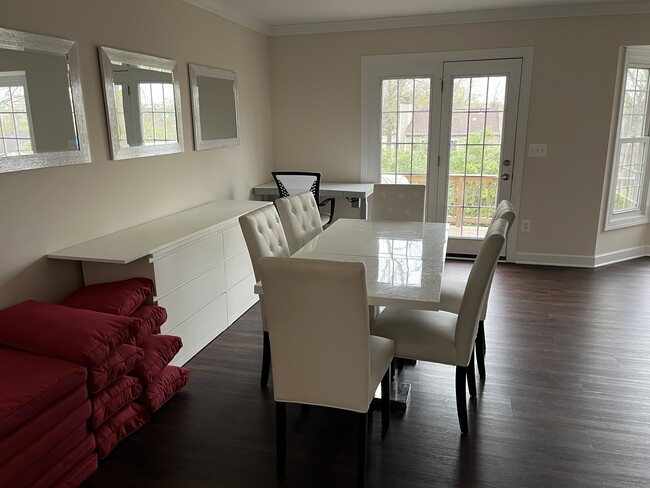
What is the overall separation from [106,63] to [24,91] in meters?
0.62

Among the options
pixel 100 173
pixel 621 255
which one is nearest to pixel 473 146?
pixel 621 255

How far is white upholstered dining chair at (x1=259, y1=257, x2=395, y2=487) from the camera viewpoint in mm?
1673

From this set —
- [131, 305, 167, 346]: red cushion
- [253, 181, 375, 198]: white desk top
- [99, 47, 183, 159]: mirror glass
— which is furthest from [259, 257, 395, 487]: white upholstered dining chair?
[253, 181, 375, 198]: white desk top

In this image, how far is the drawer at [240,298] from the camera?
3494 mm

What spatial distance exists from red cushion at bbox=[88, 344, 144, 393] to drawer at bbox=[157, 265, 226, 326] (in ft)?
1.61

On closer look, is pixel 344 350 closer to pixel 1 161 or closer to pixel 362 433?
pixel 362 433

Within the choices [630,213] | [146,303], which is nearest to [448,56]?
[630,213]

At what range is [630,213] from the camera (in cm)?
494

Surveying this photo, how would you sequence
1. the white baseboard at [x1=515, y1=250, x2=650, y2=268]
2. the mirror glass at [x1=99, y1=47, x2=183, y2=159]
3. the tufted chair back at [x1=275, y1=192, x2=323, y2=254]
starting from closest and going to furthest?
the mirror glass at [x1=99, y1=47, x2=183, y2=159] → the tufted chair back at [x1=275, y1=192, x2=323, y2=254] → the white baseboard at [x1=515, y1=250, x2=650, y2=268]

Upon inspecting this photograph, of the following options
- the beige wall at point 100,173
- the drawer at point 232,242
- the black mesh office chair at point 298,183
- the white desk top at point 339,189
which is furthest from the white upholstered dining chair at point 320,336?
the white desk top at point 339,189

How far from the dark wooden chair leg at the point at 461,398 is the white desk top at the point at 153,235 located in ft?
5.44

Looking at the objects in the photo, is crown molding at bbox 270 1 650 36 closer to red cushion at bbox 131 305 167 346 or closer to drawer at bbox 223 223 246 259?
drawer at bbox 223 223 246 259

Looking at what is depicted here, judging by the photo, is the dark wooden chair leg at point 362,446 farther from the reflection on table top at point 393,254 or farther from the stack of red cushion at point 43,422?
the stack of red cushion at point 43,422

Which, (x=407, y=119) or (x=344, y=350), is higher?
(x=407, y=119)
